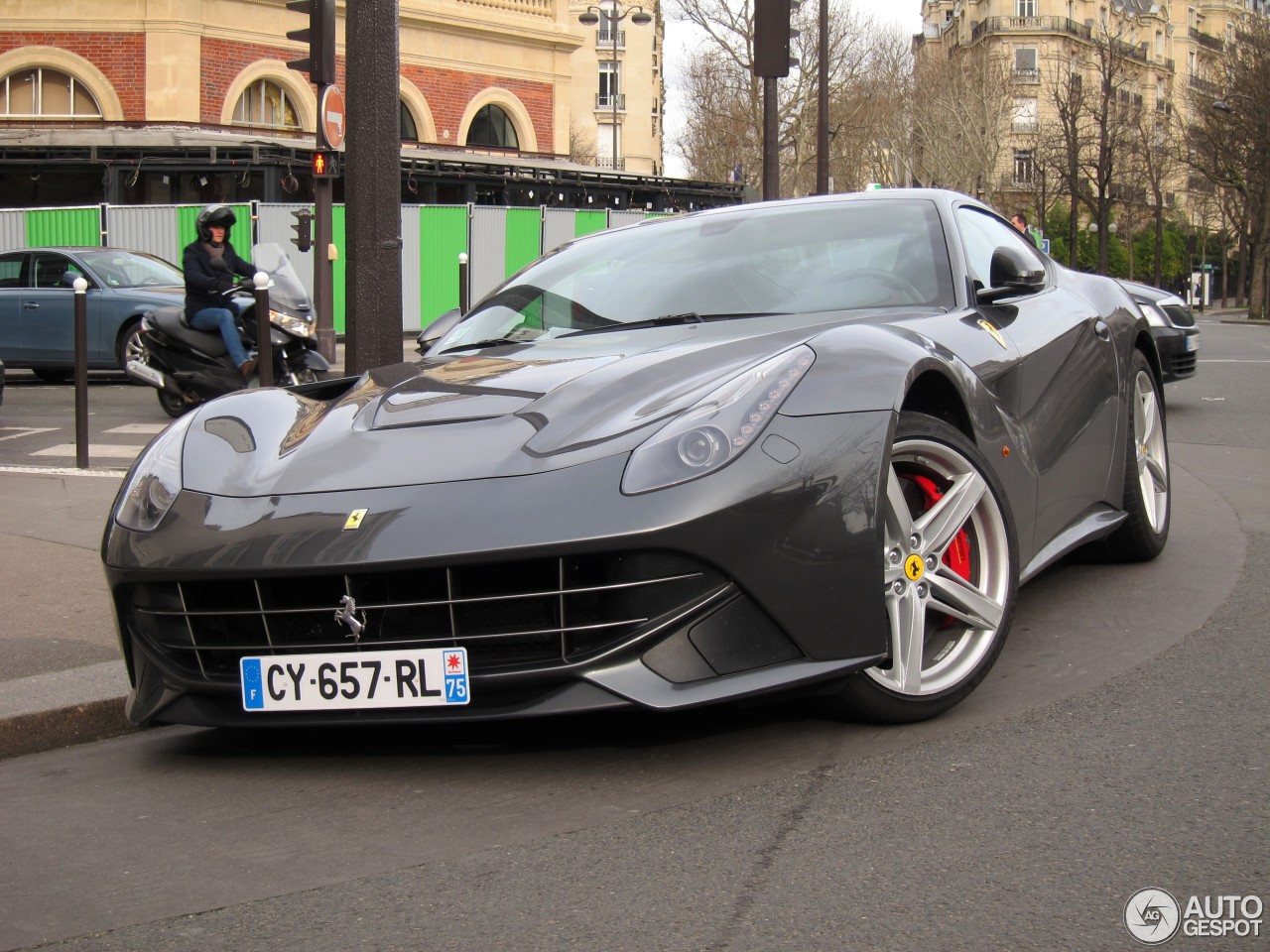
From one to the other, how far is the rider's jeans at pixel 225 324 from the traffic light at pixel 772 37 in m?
4.54

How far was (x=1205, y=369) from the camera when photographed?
53.4 feet

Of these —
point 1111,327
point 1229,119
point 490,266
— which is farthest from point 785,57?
point 1229,119

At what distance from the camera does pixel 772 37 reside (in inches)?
476

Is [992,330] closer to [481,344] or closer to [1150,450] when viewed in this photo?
[481,344]

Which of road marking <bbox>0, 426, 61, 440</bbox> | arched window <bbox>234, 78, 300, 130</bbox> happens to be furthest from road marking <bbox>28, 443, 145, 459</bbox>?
arched window <bbox>234, 78, 300, 130</bbox>

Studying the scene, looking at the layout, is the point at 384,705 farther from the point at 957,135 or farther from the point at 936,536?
the point at 957,135

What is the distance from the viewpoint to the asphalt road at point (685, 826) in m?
2.51

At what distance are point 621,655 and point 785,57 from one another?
393 inches

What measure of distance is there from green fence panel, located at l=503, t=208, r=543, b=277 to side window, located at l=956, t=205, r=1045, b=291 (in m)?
20.6

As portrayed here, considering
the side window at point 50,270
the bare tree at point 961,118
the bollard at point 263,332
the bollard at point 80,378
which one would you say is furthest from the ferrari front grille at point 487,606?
the bare tree at point 961,118

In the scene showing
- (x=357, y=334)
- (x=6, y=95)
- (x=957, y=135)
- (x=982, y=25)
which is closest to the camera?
(x=357, y=334)

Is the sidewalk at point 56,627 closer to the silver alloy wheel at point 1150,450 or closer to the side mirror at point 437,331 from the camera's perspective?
the side mirror at point 437,331

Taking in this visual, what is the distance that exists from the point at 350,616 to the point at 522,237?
23410mm

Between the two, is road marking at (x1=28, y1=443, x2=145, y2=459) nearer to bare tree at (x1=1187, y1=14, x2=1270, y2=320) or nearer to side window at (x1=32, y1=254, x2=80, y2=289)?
side window at (x1=32, y1=254, x2=80, y2=289)
